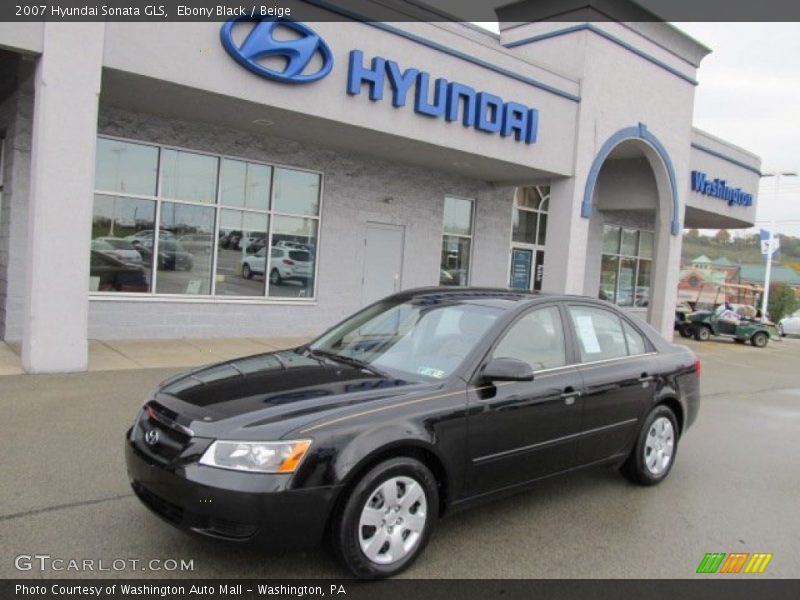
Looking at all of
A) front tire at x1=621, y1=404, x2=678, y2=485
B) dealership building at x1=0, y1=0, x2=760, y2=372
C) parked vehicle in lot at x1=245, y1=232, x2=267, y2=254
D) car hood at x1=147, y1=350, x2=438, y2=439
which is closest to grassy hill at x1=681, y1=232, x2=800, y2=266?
dealership building at x1=0, y1=0, x2=760, y2=372

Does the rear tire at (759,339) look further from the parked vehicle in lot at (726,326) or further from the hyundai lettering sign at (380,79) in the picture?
the hyundai lettering sign at (380,79)

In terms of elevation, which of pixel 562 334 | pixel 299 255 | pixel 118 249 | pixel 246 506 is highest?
pixel 299 255

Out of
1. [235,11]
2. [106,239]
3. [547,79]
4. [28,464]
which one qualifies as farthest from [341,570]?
[547,79]

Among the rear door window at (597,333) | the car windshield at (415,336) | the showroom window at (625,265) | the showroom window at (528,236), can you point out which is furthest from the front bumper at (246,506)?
the showroom window at (625,265)

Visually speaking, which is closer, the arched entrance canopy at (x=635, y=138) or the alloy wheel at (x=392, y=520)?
the alloy wheel at (x=392, y=520)

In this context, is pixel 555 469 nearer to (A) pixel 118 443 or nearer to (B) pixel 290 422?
(B) pixel 290 422

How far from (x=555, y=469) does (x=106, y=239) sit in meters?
8.41

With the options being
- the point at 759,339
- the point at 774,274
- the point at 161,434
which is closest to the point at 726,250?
the point at 774,274

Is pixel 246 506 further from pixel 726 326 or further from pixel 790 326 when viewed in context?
pixel 790 326

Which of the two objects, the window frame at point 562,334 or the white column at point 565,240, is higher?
the white column at point 565,240

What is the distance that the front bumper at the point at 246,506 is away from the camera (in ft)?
10.5

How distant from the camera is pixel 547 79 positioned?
42.9 ft
